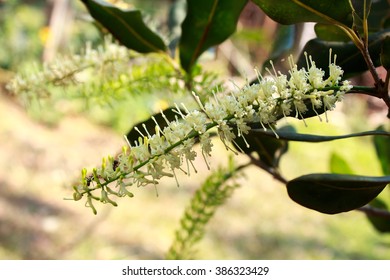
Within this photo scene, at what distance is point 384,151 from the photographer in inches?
34.2

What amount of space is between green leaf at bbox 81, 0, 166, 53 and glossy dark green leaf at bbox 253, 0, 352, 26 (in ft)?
0.64

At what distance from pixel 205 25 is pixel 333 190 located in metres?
0.28

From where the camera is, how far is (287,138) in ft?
1.59

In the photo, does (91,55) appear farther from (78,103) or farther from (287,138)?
(78,103)

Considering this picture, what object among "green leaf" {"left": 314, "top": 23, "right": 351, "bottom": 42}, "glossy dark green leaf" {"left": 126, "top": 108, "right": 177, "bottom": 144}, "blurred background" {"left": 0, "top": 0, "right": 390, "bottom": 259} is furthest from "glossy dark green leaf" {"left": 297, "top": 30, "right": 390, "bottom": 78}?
"blurred background" {"left": 0, "top": 0, "right": 390, "bottom": 259}

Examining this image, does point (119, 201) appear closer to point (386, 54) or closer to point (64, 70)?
point (64, 70)

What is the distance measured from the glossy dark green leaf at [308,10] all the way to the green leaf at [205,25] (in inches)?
5.5

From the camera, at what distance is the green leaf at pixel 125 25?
61 cm

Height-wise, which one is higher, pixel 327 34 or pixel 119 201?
pixel 119 201

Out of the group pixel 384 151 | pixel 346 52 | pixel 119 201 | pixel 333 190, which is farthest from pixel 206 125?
pixel 119 201

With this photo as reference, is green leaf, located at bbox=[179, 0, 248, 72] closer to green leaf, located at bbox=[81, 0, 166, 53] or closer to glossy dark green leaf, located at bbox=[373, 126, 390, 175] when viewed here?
green leaf, located at bbox=[81, 0, 166, 53]

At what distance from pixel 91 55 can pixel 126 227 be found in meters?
2.71

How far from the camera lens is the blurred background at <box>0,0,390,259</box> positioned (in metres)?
3.02
